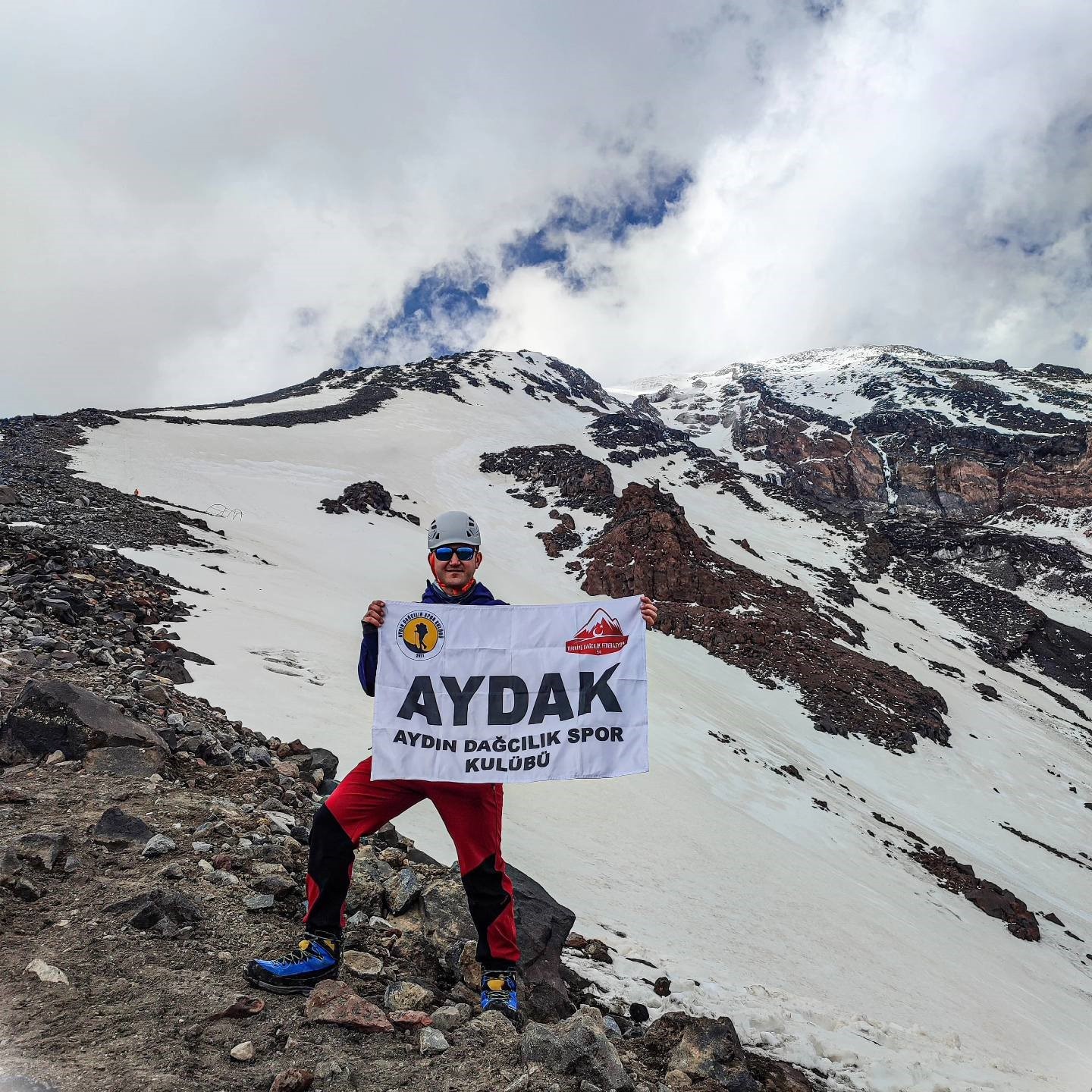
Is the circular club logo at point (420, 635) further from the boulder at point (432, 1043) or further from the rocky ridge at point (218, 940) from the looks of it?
the boulder at point (432, 1043)

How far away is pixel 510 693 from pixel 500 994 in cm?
186

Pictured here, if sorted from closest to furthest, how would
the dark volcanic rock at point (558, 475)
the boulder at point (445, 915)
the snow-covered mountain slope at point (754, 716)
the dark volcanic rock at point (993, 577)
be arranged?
the boulder at point (445, 915) → the snow-covered mountain slope at point (754, 716) → the dark volcanic rock at point (993, 577) → the dark volcanic rock at point (558, 475)

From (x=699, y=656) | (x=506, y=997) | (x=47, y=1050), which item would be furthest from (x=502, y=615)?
(x=699, y=656)

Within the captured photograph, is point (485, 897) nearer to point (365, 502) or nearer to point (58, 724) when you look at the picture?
point (58, 724)

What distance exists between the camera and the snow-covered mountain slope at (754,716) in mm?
7520

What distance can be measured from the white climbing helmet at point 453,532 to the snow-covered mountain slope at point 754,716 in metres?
4.04

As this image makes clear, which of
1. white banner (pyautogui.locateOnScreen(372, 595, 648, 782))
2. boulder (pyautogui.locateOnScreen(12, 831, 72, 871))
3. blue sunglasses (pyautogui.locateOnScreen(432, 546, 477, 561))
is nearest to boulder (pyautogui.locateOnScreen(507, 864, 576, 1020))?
white banner (pyautogui.locateOnScreen(372, 595, 648, 782))

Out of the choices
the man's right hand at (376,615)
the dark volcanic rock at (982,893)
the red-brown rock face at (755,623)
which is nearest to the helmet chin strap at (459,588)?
the man's right hand at (376,615)

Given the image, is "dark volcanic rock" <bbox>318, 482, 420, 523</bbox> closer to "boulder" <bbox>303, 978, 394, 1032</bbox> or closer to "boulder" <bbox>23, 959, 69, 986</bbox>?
"boulder" <bbox>23, 959, 69, 986</bbox>

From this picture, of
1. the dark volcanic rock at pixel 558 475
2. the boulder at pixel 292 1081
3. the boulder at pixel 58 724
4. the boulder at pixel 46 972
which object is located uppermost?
the dark volcanic rock at pixel 558 475

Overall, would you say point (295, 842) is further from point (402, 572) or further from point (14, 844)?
point (402, 572)

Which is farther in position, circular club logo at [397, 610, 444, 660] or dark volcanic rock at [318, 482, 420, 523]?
dark volcanic rock at [318, 482, 420, 523]

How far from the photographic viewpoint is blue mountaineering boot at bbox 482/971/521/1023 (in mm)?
3533

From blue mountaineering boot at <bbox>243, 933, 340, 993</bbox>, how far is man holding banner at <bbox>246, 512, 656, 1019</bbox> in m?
0.01
